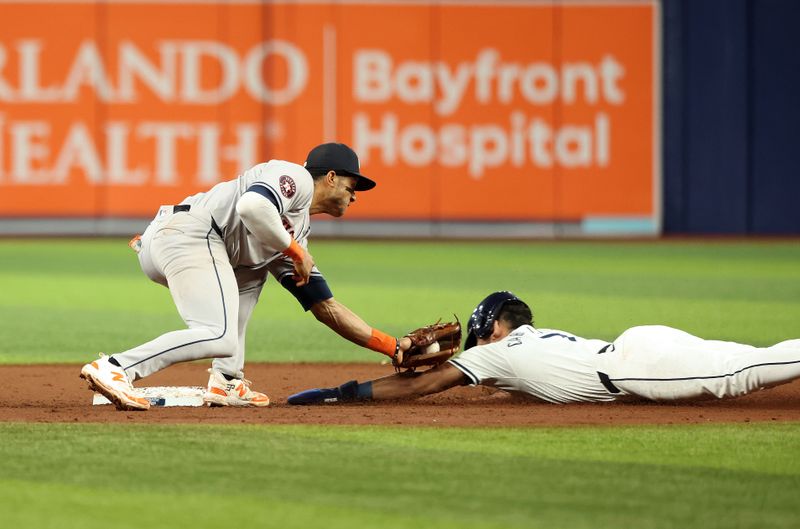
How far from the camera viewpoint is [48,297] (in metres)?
14.2

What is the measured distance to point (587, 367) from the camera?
6891 millimetres

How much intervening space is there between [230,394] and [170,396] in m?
0.39

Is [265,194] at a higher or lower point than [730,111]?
lower

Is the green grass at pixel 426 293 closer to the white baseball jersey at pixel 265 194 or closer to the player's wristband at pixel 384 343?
the player's wristband at pixel 384 343

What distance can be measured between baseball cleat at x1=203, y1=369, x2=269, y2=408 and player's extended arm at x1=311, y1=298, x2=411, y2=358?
51 cm

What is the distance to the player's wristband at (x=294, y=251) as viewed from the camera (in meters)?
6.59

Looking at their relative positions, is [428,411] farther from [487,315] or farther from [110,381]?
[110,381]

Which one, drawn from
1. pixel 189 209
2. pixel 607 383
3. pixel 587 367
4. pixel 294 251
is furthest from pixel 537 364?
pixel 189 209

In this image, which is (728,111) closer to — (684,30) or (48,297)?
(684,30)

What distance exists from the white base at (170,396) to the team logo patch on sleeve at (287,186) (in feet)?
4.00

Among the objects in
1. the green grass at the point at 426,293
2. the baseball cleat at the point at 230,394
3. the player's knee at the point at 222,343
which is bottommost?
the green grass at the point at 426,293

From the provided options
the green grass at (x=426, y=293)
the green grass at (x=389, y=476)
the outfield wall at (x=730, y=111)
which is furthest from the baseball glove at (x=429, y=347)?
the outfield wall at (x=730, y=111)

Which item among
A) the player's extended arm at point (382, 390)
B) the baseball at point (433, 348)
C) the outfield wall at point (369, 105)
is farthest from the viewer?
the outfield wall at point (369, 105)

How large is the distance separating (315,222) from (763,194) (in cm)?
772
